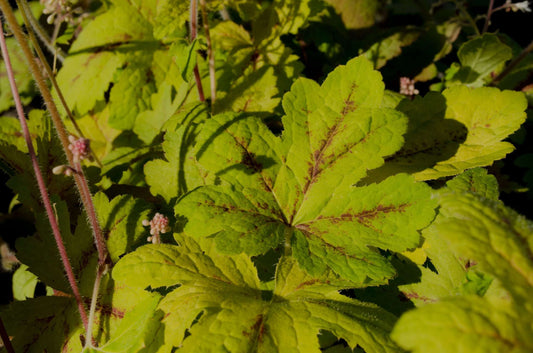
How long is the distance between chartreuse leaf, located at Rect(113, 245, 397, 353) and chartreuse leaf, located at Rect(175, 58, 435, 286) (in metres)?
0.14

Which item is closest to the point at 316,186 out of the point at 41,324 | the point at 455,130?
the point at 455,130

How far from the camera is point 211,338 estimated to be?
150 centimetres

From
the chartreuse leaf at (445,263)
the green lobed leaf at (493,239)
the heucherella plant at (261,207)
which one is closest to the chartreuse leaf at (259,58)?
the heucherella plant at (261,207)

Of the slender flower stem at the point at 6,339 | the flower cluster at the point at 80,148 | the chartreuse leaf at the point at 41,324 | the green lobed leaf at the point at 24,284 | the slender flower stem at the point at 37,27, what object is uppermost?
the slender flower stem at the point at 37,27

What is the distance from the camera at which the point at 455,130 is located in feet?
7.39

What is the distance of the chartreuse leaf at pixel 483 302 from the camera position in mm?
1025

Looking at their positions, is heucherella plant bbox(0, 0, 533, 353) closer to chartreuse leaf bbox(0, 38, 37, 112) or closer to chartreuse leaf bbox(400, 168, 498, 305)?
chartreuse leaf bbox(400, 168, 498, 305)

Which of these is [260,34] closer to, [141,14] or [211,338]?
[141,14]

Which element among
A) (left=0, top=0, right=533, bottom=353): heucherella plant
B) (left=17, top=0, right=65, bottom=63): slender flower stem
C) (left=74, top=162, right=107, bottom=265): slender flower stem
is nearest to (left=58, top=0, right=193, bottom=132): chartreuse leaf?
(left=0, top=0, right=533, bottom=353): heucherella plant

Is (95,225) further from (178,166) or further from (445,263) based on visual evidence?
(445,263)

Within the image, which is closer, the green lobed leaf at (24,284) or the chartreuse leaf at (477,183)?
the chartreuse leaf at (477,183)

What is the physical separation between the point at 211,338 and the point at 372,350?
55 cm

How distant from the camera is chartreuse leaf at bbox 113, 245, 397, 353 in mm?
1510

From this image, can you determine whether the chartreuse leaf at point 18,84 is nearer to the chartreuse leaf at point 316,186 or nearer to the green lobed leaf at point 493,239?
the chartreuse leaf at point 316,186
